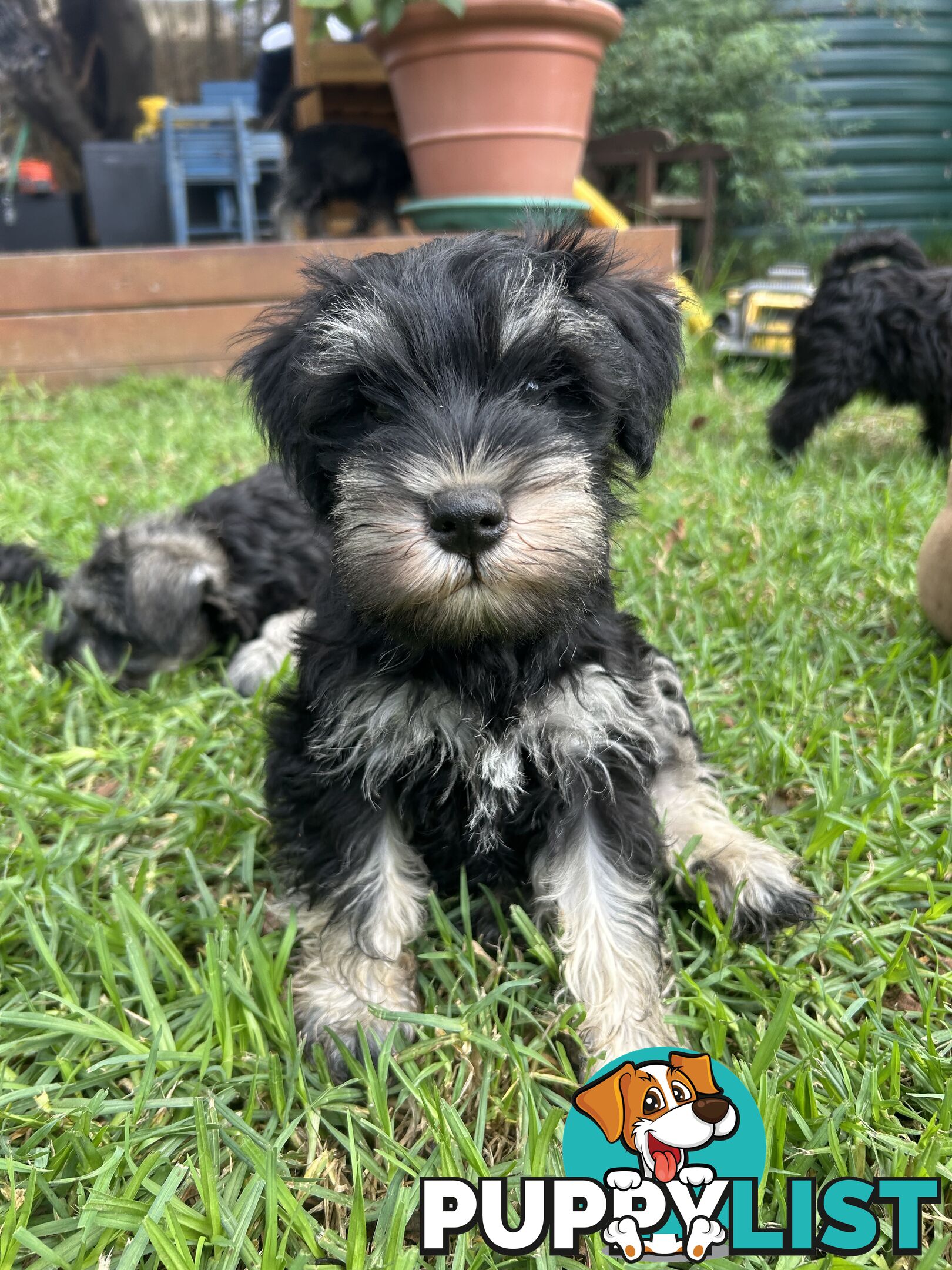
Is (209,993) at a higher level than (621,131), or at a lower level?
lower

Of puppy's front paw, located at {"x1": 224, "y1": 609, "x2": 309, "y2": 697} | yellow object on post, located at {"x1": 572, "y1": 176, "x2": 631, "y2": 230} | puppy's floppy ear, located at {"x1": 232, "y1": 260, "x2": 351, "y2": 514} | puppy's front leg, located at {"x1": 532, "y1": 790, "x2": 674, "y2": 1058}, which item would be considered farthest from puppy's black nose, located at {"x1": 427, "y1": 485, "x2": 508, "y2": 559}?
yellow object on post, located at {"x1": 572, "y1": 176, "x2": 631, "y2": 230}

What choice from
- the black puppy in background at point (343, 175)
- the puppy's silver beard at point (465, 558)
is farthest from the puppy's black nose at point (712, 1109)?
the black puppy in background at point (343, 175)

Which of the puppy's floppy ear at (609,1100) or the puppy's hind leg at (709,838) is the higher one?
the puppy's floppy ear at (609,1100)

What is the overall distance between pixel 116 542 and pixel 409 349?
2.35 metres

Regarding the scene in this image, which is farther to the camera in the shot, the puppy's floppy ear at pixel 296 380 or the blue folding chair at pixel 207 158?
the blue folding chair at pixel 207 158

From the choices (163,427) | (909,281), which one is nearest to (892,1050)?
(909,281)

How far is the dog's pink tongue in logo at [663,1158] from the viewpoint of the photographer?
4.82ft

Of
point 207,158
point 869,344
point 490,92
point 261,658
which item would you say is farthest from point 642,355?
point 207,158

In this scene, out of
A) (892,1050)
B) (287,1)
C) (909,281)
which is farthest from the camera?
(287,1)

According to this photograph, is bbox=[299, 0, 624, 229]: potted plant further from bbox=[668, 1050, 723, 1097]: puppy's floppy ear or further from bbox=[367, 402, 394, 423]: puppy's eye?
bbox=[668, 1050, 723, 1097]: puppy's floppy ear

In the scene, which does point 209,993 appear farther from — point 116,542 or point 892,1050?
point 116,542

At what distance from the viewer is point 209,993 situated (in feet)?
6.39

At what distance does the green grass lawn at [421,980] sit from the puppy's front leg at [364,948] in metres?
0.07

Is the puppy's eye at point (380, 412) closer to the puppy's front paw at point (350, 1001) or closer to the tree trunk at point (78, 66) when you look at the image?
the puppy's front paw at point (350, 1001)
